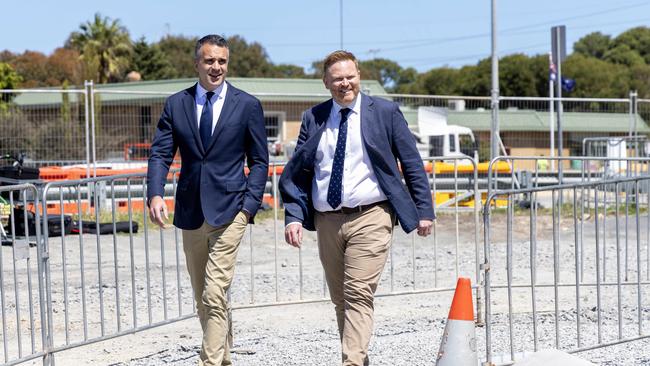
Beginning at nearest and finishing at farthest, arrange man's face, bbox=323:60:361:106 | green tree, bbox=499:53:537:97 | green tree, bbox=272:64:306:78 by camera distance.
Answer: man's face, bbox=323:60:361:106
green tree, bbox=499:53:537:97
green tree, bbox=272:64:306:78

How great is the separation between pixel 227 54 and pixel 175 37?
8112 cm

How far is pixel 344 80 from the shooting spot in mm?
5613

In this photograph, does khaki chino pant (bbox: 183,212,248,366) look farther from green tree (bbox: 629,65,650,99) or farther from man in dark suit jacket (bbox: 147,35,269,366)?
green tree (bbox: 629,65,650,99)

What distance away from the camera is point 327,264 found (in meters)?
5.84

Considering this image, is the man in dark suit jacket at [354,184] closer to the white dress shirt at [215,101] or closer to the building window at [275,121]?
the white dress shirt at [215,101]

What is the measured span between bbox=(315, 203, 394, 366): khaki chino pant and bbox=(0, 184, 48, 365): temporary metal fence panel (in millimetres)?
1943

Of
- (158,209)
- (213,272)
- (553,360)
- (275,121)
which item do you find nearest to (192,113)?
(158,209)

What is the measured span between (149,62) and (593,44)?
152 ft

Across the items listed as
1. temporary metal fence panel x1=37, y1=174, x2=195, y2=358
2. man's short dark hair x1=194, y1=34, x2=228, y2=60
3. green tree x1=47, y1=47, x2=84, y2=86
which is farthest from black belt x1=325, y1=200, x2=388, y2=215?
green tree x1=47, y1=47, x2=84, y2=86

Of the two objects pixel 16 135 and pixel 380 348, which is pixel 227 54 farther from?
pixel 16 135

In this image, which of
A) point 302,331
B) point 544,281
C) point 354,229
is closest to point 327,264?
point 354,229

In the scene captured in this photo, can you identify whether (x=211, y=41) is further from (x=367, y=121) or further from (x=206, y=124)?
(x=367, y=121)

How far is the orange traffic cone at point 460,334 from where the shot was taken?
17.6 feet

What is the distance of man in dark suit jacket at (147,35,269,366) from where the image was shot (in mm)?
5875
